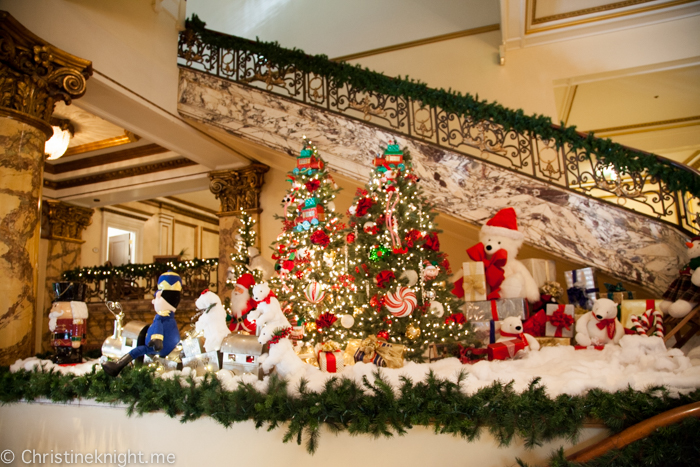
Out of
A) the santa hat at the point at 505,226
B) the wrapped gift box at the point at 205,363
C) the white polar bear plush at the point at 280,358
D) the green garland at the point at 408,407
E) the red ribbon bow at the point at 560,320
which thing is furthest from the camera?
the santa hat at the point at 505,226

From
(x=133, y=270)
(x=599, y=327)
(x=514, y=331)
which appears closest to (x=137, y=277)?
(x=133, y=270)

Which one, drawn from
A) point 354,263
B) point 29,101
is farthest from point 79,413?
point 29,101

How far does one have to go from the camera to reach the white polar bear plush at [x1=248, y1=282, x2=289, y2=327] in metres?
3.60

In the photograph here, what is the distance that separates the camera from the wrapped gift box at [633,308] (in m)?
4.75

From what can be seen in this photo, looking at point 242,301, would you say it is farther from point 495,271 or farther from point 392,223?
point 495,271

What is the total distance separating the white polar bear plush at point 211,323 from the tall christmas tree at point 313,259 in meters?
1.35

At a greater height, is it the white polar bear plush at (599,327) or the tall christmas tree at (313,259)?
the tall christmas tree at (313,259)

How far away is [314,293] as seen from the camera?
4.86m

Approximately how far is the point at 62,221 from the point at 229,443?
10.8m

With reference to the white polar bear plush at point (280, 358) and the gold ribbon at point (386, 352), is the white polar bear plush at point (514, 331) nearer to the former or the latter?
the gold ribbon at point (386, 352)

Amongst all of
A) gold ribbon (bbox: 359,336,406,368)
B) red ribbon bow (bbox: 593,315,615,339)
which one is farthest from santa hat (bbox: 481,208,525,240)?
gold ribbon (bbox: 359,336,406,368)


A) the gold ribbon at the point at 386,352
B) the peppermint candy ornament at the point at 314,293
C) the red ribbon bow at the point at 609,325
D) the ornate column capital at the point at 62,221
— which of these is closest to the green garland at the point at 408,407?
the gold ribbon at the point at 386,352

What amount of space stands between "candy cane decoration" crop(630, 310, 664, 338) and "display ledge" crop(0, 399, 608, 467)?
8.33 ft

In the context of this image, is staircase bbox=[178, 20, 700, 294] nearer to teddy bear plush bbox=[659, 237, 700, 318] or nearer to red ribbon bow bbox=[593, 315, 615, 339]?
teddy bear plush bbox=[659, 237, 700, 318]
